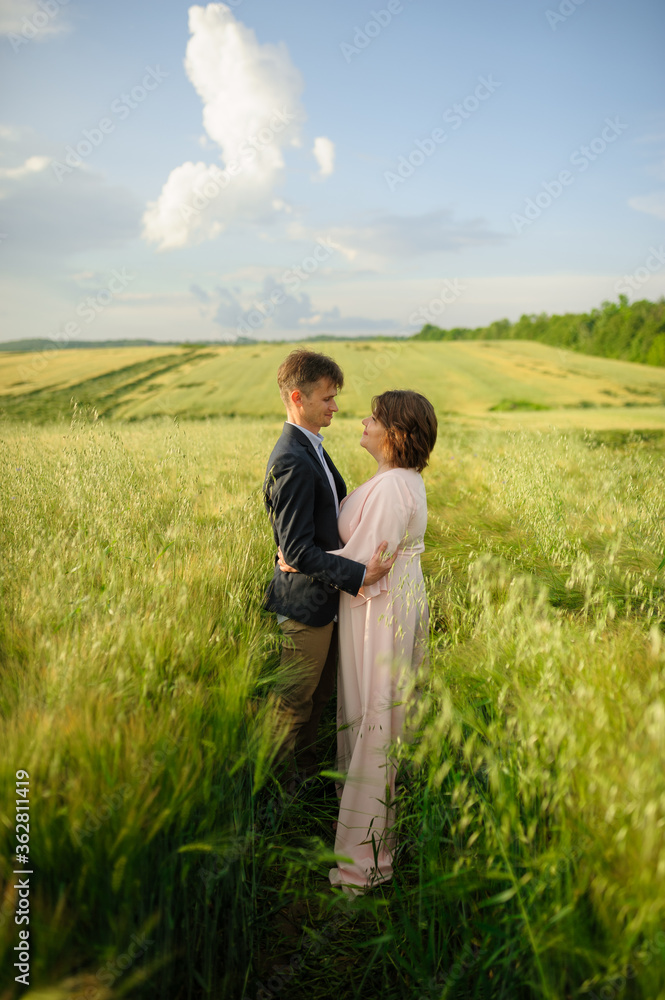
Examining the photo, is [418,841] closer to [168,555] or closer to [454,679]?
[454,679]

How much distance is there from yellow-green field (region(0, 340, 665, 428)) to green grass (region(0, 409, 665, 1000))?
21.7 meters

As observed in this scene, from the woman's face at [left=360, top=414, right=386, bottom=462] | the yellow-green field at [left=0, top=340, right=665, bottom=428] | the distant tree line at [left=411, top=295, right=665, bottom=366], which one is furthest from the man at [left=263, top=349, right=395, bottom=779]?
the distant tree line at [left=411, top=295, right=665, bottom=366]

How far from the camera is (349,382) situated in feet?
118

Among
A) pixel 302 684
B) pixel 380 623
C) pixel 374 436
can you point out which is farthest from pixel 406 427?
pixel 302 684

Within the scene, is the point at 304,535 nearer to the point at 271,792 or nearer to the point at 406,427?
the point at 406,427

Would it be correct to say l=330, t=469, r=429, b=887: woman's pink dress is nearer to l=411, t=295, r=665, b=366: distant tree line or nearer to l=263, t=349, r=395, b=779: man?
l=263, t=349, r=395, b=779: man

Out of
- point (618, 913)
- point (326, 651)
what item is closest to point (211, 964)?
point (618, 913)

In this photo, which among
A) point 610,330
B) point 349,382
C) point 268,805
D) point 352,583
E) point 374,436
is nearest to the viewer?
point 268,805

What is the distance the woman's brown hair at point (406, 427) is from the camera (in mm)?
2824

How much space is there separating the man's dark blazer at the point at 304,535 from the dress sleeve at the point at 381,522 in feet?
0.44

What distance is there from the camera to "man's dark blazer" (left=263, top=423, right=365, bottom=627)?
2676 mm

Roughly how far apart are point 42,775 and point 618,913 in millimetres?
1585

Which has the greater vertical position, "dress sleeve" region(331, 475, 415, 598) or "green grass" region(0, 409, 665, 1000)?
"dress sleeve" region(331, 475, 415, 598)

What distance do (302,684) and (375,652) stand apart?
0.43m
